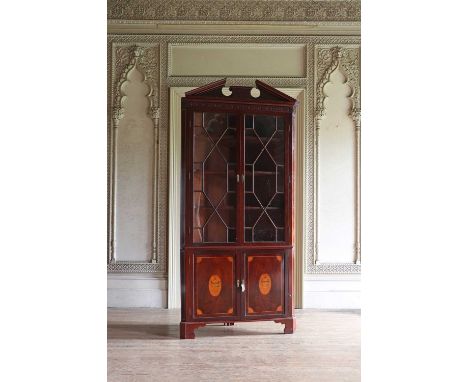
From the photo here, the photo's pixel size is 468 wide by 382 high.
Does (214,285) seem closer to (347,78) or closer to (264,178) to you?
(264,178)

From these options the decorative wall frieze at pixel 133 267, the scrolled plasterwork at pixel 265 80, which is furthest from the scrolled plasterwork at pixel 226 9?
the decorative wall frieze at pixel 133 267

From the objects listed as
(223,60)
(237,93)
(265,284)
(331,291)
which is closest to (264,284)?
(265,284)

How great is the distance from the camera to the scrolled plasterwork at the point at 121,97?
5289 mm

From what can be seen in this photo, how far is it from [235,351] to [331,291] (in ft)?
6.88

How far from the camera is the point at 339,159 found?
5430 millimetres

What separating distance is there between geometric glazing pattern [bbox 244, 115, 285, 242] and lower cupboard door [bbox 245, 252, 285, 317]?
0.18 metres

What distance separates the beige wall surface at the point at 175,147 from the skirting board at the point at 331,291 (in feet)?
0.04

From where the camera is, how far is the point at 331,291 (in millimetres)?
5336

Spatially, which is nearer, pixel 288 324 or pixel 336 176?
pixel 288 324

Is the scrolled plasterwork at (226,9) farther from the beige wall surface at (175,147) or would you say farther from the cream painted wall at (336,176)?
the cream painted wall at (336,176)
